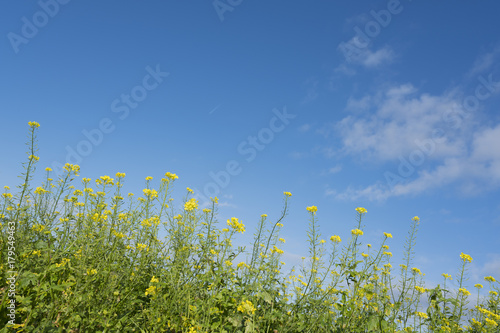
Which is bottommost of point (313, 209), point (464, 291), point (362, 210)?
point (464, 291)

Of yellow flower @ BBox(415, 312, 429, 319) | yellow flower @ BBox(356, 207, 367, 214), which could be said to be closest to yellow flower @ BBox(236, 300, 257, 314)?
yellow flower @ BBox(356, 207, 367, 214)

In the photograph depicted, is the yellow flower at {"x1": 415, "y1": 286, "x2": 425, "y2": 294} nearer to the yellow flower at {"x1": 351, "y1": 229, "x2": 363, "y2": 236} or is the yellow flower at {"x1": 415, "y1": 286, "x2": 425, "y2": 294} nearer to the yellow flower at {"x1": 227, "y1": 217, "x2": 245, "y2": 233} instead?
the yellow flower at {"x1": 351, "y1": 229, "x2": 363, "y2": 236}

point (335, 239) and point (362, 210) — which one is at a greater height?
point (362, 210)

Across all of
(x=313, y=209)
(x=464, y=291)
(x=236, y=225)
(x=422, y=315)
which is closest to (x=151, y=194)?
(x=236, y=225)

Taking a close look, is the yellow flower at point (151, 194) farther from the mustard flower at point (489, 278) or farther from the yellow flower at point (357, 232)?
the mustard flower at point (489, 278)

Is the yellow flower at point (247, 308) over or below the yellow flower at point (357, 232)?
below

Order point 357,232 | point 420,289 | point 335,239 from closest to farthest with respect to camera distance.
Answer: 1. point 357,232
2. point 335,239
3. point 420,289

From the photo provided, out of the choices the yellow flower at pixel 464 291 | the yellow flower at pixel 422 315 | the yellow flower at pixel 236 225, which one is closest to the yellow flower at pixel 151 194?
the yellow flower at pixel 236 225

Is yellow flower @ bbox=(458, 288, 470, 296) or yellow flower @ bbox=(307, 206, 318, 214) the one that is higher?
yellow flower @ bbox=(307, 206, 318, 214)

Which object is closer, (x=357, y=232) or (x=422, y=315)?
(x=357, y=232)

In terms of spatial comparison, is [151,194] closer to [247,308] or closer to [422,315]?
[247,308]

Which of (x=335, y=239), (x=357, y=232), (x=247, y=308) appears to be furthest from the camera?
(x=335, y=239)

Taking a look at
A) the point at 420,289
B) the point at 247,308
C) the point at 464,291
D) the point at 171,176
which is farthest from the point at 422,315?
the point at 171,176

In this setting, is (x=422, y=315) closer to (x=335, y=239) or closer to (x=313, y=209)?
(x=335, y=239)
